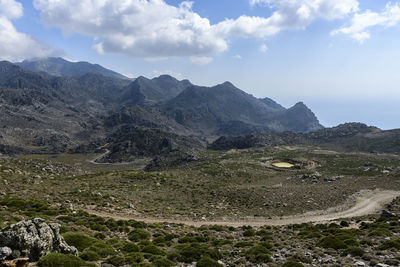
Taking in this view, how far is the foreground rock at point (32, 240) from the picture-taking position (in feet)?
40.4

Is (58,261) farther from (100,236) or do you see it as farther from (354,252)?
(354,252)

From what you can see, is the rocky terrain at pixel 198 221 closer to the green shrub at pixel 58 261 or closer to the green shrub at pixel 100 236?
the green shrub at pixel 58 261

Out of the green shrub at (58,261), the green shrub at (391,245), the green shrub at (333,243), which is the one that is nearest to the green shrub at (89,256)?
the green shrub at (58,261)

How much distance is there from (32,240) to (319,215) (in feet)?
126

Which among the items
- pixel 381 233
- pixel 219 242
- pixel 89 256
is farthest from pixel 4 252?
pixel 381 233

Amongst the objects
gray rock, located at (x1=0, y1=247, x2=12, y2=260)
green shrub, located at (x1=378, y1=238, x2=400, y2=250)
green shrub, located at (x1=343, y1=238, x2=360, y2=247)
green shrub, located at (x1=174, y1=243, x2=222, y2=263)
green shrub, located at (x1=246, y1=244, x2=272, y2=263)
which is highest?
gray rock, located at (x1=0, y1=247, x2=12, y2=260)

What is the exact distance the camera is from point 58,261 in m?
12.5

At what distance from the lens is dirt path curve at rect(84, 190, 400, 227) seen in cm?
3238

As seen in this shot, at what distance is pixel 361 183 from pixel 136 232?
178 ft

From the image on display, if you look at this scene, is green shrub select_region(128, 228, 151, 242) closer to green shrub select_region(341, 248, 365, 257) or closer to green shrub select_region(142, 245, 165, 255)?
green shrub select_region(142, 245, 165, 255)

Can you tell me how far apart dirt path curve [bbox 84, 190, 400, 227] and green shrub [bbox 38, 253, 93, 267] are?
59.8ft

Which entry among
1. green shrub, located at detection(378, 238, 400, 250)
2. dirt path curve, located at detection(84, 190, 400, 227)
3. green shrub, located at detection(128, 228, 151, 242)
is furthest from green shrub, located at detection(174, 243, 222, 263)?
dirt path curve, located at detection(84, 190, 400, 227)

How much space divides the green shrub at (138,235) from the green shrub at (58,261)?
9.85 meters

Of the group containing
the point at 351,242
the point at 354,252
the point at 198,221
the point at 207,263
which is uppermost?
the point at 354,252
